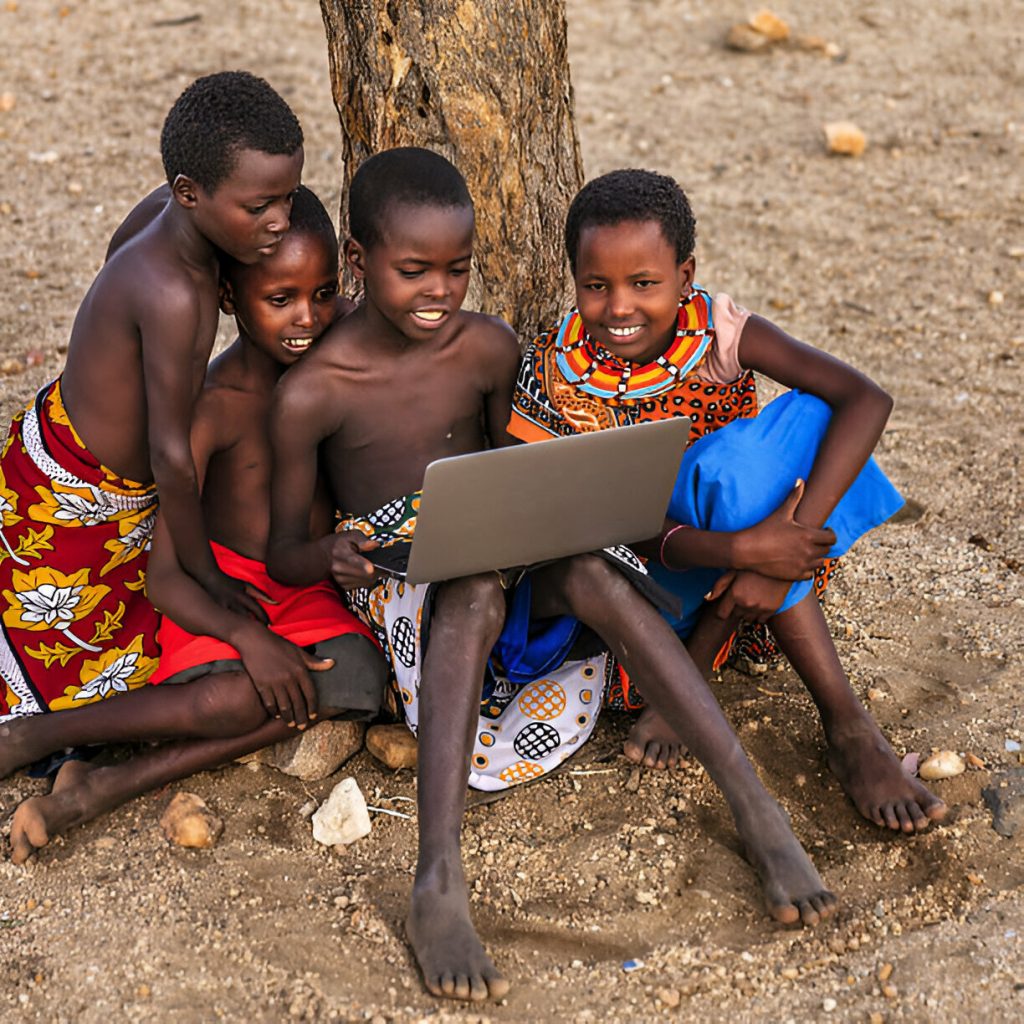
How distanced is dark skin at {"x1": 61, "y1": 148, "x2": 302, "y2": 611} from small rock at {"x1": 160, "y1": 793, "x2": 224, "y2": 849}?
1.62 ft

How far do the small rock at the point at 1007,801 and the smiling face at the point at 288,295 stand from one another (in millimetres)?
1715

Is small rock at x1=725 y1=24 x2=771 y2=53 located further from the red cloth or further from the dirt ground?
the red cloth

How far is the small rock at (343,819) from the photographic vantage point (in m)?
2.81

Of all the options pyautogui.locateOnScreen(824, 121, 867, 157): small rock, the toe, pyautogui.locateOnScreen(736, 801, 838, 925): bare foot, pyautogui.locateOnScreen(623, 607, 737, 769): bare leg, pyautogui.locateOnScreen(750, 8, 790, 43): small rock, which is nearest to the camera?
the toe

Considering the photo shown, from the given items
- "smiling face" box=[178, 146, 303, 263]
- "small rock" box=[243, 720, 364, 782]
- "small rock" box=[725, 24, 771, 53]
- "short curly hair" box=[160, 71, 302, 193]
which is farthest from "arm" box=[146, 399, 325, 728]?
"small rock" box=[725, 24, 771, 53]

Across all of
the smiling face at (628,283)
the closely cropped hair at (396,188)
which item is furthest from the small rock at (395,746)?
the closely cropped hair at (396,188)

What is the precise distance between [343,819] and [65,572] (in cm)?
82

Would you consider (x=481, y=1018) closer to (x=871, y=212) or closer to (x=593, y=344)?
(x=593, y=344)

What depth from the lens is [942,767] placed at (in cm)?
289

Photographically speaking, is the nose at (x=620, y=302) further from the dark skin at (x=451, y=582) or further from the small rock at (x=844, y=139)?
the small rock at (x=844, y=139)

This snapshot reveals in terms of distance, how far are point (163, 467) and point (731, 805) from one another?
1.30 meters

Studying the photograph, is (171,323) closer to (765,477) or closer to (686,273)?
(686,273)

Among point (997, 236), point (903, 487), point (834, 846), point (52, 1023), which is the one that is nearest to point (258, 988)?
point (52, 1023)

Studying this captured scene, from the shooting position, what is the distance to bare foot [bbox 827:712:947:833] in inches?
109
